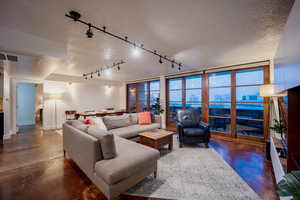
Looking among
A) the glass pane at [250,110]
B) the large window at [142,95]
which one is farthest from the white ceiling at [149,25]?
the large window at [142,95]

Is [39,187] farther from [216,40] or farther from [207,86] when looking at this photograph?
[207,86]

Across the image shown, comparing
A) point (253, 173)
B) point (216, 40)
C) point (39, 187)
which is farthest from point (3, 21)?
point (253, 173)

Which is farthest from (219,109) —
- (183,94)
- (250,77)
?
(183,94)

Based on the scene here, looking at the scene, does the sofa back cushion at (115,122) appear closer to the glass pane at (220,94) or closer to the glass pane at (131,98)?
the glass pane at (220,94)

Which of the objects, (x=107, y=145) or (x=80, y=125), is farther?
(x=80, y=125)

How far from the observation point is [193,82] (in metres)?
5.04

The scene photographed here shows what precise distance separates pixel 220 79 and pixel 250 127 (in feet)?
5.93

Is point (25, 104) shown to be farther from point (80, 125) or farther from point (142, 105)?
point (80, 125)

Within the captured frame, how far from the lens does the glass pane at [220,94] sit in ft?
13.8

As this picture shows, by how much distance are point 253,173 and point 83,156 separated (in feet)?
9.66

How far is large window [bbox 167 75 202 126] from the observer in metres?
4.92

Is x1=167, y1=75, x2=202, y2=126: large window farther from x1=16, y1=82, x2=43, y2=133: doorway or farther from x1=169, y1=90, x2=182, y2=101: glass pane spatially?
x1=16, y1=82, x2=43, y2=133: doorway

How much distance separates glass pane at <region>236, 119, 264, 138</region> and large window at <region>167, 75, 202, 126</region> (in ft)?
4.43

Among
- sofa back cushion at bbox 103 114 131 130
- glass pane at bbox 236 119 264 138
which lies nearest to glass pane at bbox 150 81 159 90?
sofa back cushion at bbox 103 114 131 130
